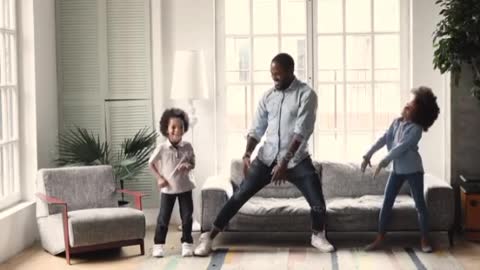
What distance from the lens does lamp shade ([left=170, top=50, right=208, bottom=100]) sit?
7.14 metres

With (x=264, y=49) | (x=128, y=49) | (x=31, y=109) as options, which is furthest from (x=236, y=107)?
(x=31, y=109)

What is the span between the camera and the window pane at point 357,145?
24.6ft

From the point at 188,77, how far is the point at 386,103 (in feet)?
5.90

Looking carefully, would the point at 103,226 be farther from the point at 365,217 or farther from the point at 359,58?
the point at 359,58

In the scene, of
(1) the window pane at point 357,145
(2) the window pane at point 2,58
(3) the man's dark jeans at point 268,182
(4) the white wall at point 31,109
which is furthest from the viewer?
(1) the window pane at point 357,145

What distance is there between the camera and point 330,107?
7500 millimetres

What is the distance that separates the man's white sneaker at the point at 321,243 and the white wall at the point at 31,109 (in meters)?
2.32

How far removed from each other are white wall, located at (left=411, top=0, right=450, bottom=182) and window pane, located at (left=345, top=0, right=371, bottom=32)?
0.40 meters

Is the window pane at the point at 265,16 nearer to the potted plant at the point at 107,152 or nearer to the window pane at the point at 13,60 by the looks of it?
the potted plant at the point at 107,152

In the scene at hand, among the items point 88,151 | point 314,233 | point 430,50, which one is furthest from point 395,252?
point 88,151

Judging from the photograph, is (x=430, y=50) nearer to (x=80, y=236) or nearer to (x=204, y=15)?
(x=204, y=15)

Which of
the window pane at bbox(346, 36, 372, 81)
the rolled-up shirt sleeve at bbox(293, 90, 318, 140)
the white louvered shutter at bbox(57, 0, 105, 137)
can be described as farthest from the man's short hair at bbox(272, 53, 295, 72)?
the white louvered shutter at bbox(57, 0, 105, 137)

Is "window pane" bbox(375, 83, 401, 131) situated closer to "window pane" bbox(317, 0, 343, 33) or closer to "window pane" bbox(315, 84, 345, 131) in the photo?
"window pane" bbox(315, 84, 345, 131)

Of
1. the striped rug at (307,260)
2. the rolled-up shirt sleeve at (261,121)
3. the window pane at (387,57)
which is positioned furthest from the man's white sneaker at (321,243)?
the window pane at (387,57)
